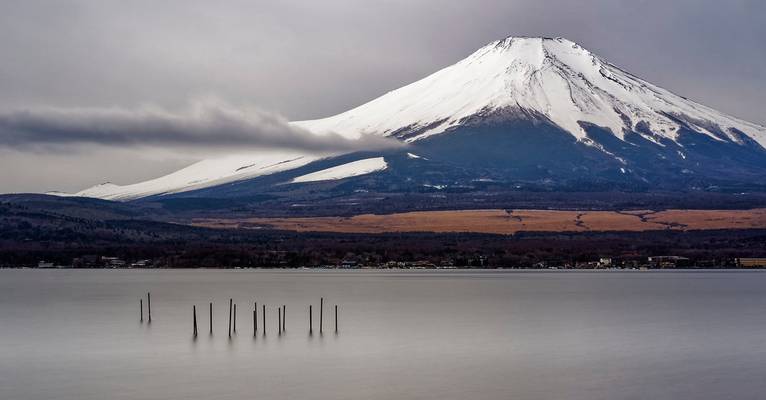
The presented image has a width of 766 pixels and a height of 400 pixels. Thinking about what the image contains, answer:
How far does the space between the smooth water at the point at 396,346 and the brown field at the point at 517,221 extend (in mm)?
71270

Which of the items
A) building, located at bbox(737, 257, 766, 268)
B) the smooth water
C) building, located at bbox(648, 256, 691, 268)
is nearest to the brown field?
building, located at bbox(737, 257, 766, 268)

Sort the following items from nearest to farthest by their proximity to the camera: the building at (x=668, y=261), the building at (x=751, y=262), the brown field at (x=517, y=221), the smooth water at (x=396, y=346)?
1. the smooth water at (x=396, y=346)
2. the building at (x=751, y=262)
3. the building at (x=668, y=261)
4. the brown field at (x=517, y=221)

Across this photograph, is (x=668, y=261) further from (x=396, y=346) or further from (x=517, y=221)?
(x=396, y=346)

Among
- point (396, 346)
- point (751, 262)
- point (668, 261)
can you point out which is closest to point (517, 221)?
point (668, 261)

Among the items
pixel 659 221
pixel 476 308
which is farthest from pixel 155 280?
pixel 659 221

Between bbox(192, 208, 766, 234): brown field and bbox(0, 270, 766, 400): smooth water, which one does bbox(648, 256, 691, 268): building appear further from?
bbox(0, 270, 766, 400): smooth water

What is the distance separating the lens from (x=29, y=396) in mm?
42031

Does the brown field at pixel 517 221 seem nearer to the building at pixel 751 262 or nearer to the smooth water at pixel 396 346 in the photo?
the building at pixel 751 262

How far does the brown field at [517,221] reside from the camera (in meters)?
171

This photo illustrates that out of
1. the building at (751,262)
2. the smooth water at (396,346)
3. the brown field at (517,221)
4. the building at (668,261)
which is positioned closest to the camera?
the smooth water at (396,346)

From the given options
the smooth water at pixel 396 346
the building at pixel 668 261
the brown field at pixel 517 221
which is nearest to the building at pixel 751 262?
the building at pixel 668 261

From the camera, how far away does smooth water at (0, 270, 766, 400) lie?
146 ft

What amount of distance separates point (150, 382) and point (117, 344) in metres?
13.8

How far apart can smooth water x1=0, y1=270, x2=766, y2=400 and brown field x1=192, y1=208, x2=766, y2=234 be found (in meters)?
71.3
